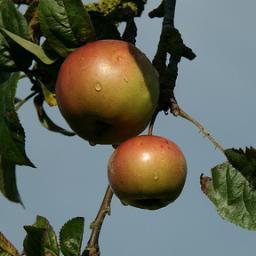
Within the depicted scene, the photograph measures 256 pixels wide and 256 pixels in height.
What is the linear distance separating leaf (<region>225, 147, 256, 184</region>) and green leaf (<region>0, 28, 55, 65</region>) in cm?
55

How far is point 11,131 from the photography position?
284cm

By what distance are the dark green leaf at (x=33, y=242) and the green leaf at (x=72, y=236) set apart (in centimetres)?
6

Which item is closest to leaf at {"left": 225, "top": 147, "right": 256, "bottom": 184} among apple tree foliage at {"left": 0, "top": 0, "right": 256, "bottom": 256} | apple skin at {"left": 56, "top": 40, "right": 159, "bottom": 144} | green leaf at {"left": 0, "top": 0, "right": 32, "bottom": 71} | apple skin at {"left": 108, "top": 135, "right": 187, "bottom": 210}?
apple tree foliage at {"left": 0, "top": 0, "right": 256, "bottom": 256}

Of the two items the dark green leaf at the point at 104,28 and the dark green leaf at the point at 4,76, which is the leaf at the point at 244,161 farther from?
the dark green leaf at the point at 4,76

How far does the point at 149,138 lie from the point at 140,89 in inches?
→ 8.1

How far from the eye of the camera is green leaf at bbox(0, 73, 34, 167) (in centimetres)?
281

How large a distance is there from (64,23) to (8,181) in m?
0.55

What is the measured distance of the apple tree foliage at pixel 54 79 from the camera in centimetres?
280

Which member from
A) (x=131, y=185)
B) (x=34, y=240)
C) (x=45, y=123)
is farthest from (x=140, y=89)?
(x=45, y=123)

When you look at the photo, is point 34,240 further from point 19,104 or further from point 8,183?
point 19,104

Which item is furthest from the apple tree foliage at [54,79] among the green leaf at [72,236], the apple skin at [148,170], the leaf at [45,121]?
the leaf at [45,121]

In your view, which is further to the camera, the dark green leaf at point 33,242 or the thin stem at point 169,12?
the thin stem at point 169,12

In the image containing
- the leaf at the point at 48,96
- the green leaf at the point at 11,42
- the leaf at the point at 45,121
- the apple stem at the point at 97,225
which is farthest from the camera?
the leaf at the point at 45,121

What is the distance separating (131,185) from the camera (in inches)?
110
